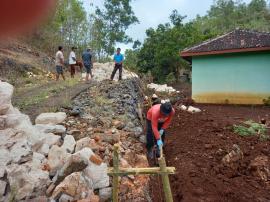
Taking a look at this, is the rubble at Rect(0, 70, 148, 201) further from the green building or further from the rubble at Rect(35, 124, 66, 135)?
the green building

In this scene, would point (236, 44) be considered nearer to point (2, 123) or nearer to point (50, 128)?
point (50, 128)

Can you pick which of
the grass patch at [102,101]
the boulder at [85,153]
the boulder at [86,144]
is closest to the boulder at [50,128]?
the boulder at [86,144]

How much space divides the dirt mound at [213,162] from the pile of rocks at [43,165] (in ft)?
4.94

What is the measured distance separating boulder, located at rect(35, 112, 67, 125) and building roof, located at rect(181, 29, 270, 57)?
929cm

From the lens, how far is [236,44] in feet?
52.6

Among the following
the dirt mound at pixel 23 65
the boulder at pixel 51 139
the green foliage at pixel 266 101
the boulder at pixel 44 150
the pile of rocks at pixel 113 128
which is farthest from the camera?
the dirt mound at pixel 23 65

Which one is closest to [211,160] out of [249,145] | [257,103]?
[249,145]

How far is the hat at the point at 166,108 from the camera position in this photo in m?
7.34

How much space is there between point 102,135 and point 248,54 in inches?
377

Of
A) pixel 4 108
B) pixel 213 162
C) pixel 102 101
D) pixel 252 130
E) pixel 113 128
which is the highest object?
pixel 4 108

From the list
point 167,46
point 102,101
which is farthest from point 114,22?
point 102,101

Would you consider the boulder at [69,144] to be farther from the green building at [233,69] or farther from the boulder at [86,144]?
the green building at [233,69]

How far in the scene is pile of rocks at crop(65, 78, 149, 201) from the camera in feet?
22.2

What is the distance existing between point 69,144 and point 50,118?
151 cm
